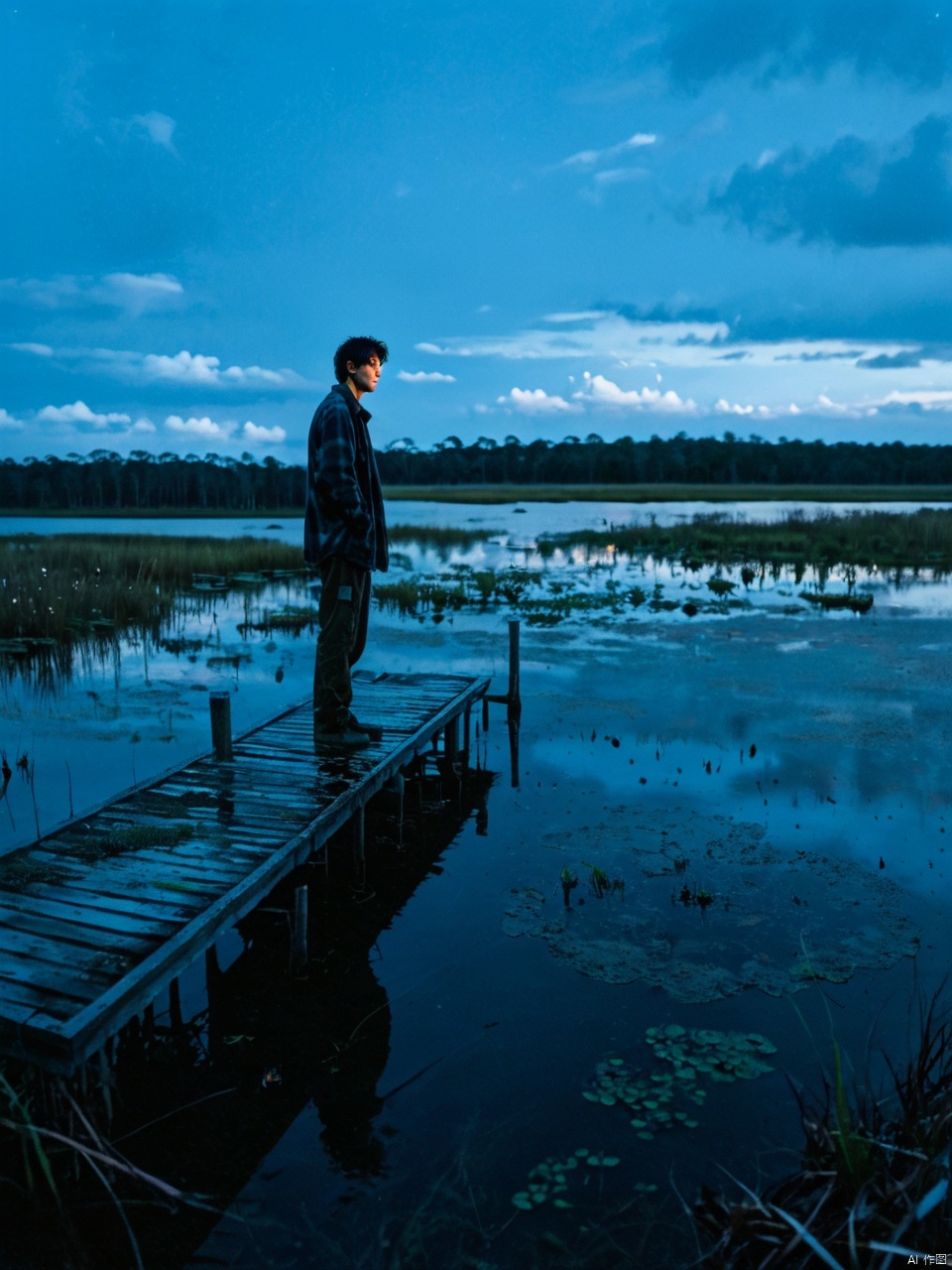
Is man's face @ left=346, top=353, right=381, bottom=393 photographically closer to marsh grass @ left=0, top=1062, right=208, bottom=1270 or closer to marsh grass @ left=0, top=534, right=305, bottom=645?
marsh grass @ left=0, top=1062, right=208, bottom=1270

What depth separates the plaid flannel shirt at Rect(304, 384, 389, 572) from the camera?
6.32 metres

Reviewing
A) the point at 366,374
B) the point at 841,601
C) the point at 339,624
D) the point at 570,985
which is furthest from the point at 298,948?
the point at 841,601

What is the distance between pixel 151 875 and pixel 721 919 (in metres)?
3.66

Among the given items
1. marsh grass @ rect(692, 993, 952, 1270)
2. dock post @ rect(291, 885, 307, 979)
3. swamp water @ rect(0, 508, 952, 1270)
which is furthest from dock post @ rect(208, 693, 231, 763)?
marsh grass @ rect(692, 993, 952, 1270)

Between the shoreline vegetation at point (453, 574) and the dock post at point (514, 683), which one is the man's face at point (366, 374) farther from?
the shoreline vegetation at point (453, 574)

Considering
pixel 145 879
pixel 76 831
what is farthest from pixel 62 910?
pixel 76 831

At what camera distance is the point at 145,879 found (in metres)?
4.85

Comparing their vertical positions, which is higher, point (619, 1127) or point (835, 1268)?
point (835, 1268)

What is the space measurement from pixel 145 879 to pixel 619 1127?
8.85ft

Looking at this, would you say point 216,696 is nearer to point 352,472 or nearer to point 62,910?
point 352,472

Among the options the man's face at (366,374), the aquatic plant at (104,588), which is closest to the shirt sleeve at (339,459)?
the man's face at (366,374)

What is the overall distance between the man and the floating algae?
2.33 m

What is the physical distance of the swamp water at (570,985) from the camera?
3668mm

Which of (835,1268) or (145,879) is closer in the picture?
(835,1268)
